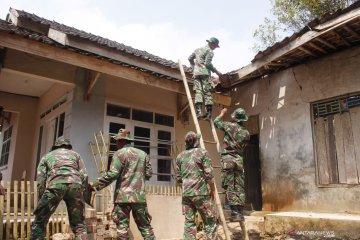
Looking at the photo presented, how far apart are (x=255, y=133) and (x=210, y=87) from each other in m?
2.64

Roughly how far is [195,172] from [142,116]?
401 centimetres

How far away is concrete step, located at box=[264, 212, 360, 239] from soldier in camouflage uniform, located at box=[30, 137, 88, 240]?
11.2ft

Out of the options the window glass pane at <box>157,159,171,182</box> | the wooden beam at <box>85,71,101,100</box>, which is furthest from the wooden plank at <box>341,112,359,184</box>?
the wooden beam at <box>85,71,101,100</box>

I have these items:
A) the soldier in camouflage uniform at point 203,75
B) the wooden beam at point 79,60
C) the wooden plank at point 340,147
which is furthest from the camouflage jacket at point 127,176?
the wooden plank at point 340,147

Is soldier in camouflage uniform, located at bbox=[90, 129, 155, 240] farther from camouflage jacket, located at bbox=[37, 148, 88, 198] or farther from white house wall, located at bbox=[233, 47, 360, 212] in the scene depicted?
white house wall, located at bbox=[233, 47, 360, 212]

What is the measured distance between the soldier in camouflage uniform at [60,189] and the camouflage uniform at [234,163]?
2570 mm

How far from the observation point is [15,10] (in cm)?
848

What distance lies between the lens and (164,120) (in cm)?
924

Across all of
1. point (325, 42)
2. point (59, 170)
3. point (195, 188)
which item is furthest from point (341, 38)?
point (59, 170)

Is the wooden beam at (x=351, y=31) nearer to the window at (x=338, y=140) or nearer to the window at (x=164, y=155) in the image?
the window at (x=338, y=140)

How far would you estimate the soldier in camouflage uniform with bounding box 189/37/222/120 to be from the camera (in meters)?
6.98

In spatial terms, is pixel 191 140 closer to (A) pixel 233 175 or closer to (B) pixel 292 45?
(A) pixel 233 175

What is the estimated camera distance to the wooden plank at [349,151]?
678cm

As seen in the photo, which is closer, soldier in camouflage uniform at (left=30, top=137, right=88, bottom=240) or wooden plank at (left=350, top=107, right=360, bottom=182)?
soldier in camouflage uniform at (left=30, top=137, right=88, bottom=240)
